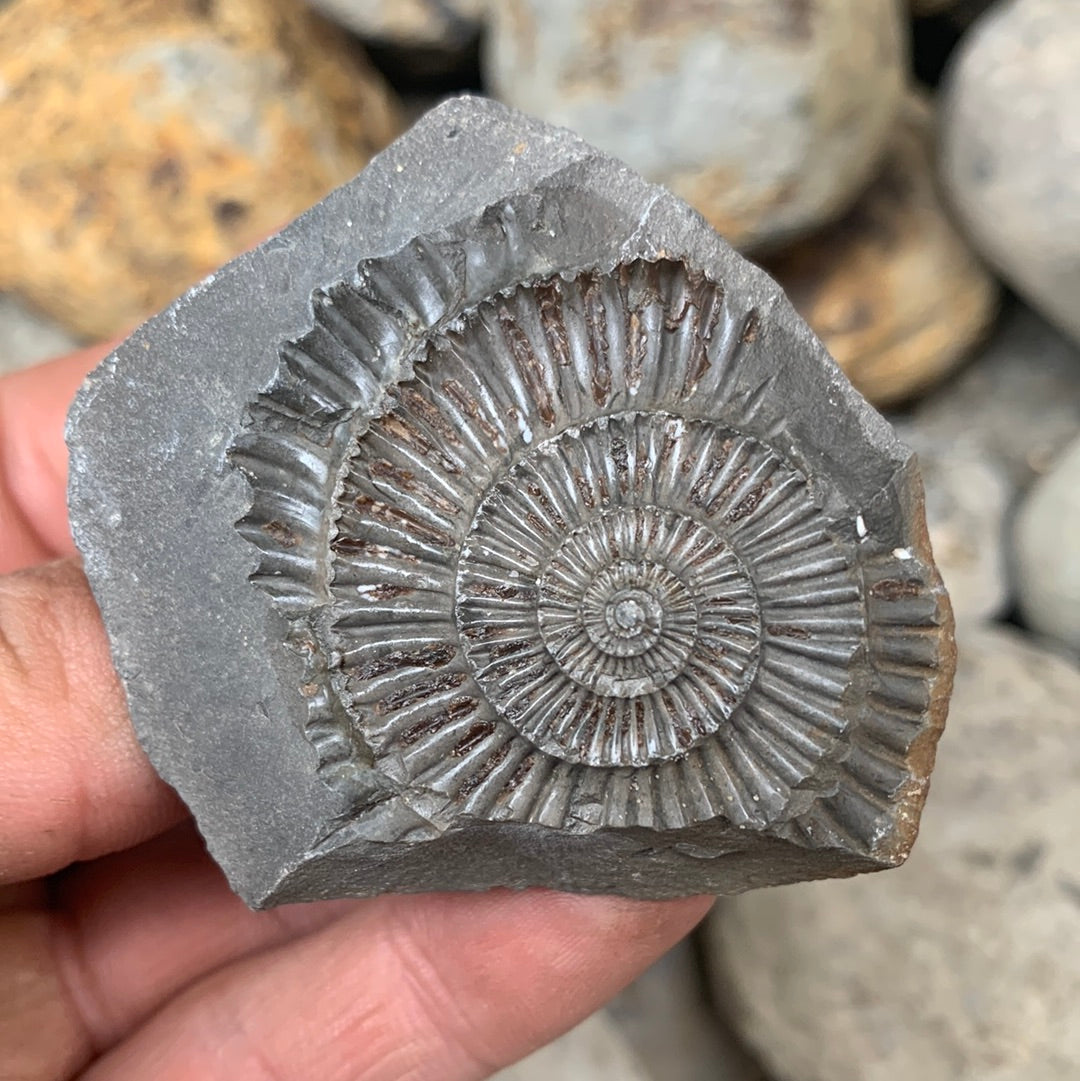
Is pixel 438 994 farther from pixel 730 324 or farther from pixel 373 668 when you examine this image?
pixel 730 324

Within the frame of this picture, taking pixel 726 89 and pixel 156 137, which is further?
pixel 156 137

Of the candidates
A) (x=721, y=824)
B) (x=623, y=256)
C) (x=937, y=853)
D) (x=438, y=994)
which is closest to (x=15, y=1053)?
(x=438, y=994)

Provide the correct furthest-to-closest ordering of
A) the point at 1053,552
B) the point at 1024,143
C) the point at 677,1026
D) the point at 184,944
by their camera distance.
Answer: the point at 677,1026 < the point at 1053,552 < the point at 1024,143 < the point at 184,944

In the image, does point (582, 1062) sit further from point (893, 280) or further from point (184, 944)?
point (893, 280)

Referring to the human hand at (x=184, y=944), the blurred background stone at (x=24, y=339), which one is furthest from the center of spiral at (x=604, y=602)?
the blurred background stone at (x=24, y=339)

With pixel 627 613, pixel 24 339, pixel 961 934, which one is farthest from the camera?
pixel 24 339

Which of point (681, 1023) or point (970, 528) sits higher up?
point (970, 528)

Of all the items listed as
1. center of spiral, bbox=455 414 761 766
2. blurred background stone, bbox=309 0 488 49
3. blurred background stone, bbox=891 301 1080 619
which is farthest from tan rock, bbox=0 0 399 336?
blurred background stone, bbox=891 301 1080 619

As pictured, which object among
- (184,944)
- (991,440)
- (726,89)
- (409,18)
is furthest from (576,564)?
(991,440)
